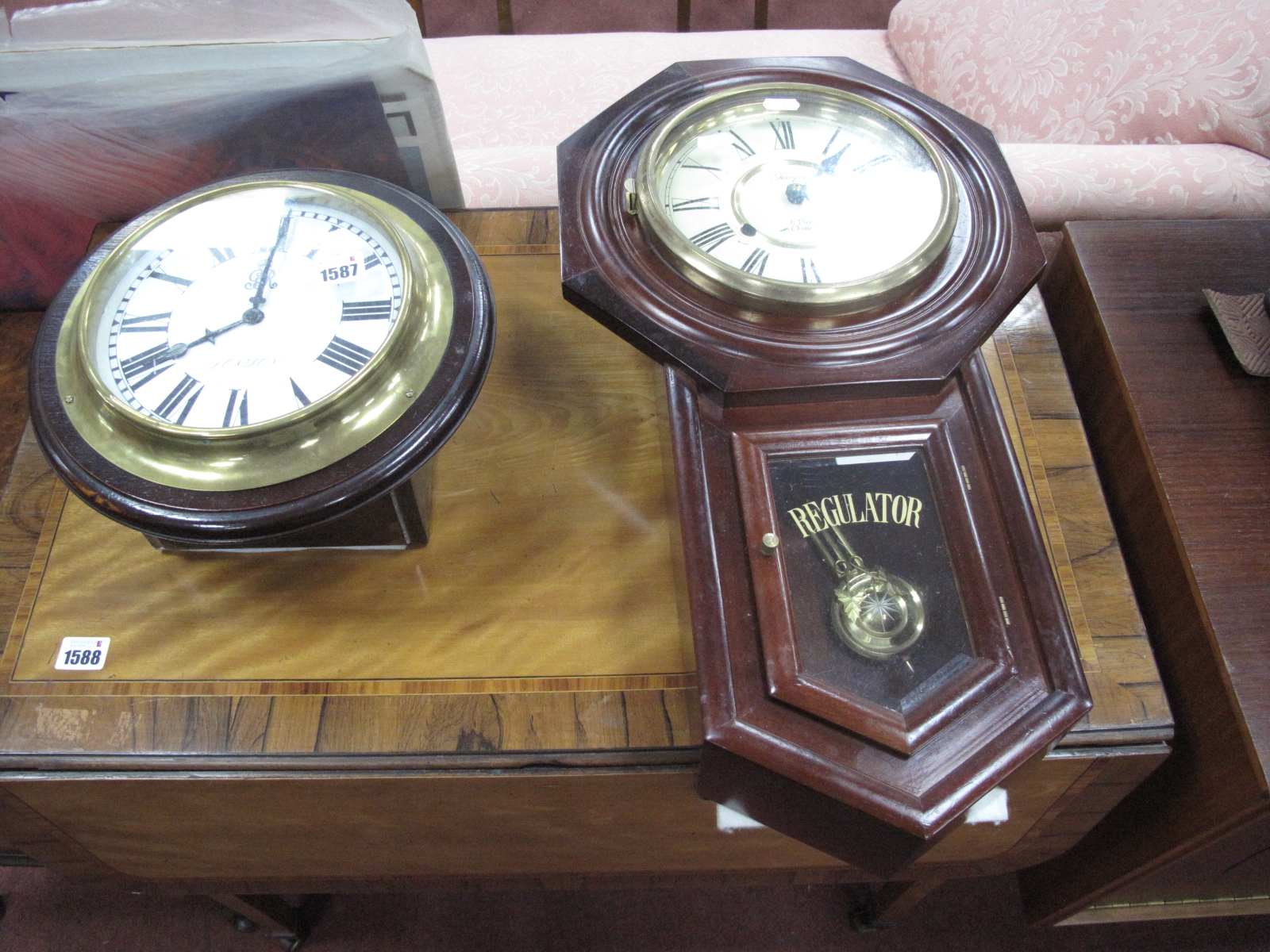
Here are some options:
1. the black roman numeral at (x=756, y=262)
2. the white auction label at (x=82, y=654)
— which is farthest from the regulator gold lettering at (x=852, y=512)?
the white auction label at (x=82, y=654)

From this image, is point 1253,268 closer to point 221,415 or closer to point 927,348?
point 927,348

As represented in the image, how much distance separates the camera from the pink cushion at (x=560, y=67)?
182 cm

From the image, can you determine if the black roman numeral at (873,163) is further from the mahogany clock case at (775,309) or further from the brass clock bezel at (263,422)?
the brass clock bezel at (263,422)

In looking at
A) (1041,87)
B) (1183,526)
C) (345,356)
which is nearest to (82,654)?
(345,356)

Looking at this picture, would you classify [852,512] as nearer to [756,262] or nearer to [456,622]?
[756,262]

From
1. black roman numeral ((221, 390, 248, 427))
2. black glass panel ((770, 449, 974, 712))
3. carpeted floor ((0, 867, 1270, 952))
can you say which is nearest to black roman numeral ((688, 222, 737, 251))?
black glass panel ((770, 449, 974, 712))

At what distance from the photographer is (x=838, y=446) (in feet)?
2.96

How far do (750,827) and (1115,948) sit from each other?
911mm

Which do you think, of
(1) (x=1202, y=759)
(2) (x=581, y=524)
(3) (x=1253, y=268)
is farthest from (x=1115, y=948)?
(2) (x=581, y=524)

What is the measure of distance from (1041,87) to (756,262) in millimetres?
1040

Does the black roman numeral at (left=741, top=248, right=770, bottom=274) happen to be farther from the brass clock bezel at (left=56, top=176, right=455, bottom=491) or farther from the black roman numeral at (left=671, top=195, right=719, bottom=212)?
the brass clock bezel at (left=56, top=176, right=455, bottom=491)

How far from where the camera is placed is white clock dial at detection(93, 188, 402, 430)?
882 millimetres

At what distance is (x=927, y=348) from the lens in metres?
0.90

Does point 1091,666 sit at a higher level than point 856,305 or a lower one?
lower
